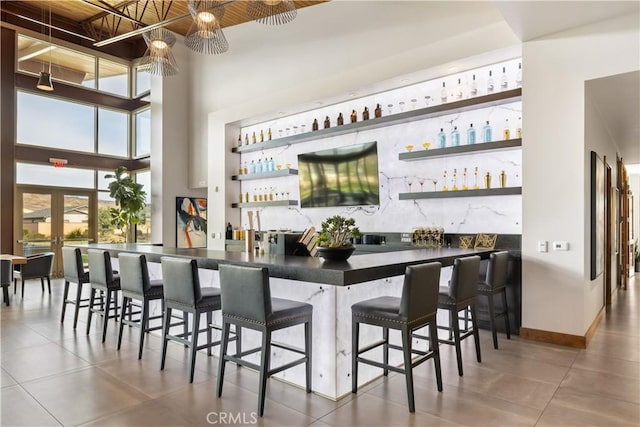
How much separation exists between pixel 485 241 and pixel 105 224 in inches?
366

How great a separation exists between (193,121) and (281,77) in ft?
10.4

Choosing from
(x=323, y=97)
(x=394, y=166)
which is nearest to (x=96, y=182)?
(x=323, y=97)

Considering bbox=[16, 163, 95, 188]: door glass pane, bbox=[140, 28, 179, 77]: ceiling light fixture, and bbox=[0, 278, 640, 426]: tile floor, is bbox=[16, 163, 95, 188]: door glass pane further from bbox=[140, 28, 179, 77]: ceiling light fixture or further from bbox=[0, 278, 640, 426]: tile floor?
bbox=[140, 28, 179, 77]: ceiling light fixture

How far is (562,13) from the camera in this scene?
381cm

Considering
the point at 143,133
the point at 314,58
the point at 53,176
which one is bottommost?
the point at 53,176

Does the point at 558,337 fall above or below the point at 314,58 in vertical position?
below

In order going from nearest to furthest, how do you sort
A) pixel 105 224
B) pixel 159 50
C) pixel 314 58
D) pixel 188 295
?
pixel 188 295 < pixel 159 50 < pixel 314 58 < pixel 105 224

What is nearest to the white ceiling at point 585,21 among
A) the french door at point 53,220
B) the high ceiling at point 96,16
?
the high ceiling at point 96,16

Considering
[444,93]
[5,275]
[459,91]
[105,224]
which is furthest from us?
[105,224]

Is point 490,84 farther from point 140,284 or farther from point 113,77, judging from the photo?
point 113,77

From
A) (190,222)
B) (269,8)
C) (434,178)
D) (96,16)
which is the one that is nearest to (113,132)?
(96,16)

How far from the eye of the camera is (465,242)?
5160 mm

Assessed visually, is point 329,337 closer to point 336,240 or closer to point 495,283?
point 336,240

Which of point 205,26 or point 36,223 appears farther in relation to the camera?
point 36,223
